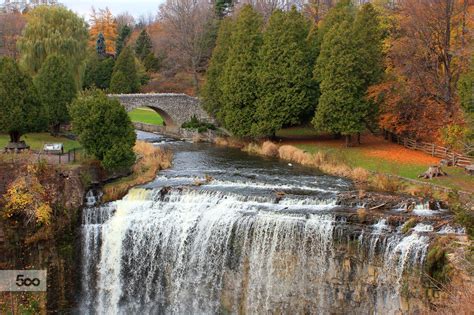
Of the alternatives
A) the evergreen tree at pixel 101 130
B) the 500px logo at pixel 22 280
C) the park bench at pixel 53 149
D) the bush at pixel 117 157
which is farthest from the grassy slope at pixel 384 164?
the 500px logo at pixel 22 280

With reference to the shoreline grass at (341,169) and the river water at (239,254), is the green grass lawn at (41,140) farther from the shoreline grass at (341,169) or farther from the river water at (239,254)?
the shoreline grass at (341,169)

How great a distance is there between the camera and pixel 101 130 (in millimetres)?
25281

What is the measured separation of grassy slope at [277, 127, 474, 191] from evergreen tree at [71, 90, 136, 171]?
13.2 metres

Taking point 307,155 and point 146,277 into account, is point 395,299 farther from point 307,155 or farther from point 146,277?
point 307,155

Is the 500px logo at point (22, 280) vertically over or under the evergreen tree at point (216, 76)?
under

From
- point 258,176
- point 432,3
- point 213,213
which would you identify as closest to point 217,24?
point 432,3

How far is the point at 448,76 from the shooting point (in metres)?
31.8

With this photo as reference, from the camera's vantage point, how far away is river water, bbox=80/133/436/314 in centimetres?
1844

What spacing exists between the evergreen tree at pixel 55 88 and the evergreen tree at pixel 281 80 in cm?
1305

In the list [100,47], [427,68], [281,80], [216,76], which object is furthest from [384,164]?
[100,47]

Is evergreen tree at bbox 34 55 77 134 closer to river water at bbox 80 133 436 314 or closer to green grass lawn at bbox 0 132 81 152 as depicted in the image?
green grass lawn at bbox 0 132 81 152

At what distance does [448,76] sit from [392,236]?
56.0 feet

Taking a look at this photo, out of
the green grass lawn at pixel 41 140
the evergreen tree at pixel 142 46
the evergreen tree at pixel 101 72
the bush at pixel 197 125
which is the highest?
the evergreen tree at pixel 142 46

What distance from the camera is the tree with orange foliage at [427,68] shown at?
31797 mm
